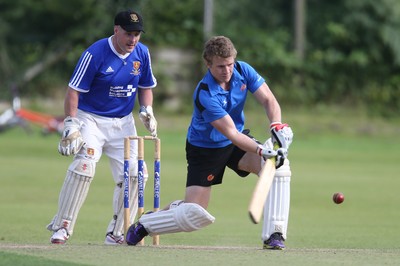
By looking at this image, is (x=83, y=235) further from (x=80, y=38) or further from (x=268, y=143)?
(x=80, y=38)

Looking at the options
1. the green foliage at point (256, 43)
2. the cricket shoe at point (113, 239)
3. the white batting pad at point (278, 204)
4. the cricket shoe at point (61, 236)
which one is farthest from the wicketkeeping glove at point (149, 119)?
the green foliage at point (256, 43)

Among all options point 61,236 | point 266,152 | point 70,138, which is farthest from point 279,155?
point 61,236

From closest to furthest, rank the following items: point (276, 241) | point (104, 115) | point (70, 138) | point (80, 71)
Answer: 1. point (276, 241)
2. point (70, 138)
3. point (80, 71)
4. point (104, 115)

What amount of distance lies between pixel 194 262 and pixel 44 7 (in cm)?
2264

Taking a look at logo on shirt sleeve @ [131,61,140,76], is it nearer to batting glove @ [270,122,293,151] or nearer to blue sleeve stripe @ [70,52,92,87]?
blue sleeve stripe @ [70,52,92,87]

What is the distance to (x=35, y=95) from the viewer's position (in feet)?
87.3

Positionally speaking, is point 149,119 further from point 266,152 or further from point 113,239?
point 266,152

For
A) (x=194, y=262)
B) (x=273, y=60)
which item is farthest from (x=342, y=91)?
(x=194, y=262)

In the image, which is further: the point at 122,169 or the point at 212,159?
the point at 122,169

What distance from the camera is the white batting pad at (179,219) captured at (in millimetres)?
6758

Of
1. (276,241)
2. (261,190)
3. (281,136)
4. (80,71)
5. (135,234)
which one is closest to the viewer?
(261,190)

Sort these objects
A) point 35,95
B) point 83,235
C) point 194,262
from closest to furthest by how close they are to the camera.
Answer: point 194,262 → point 83,235 → point 35,95

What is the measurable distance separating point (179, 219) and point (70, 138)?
3.41 ft

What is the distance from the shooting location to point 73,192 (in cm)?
745
